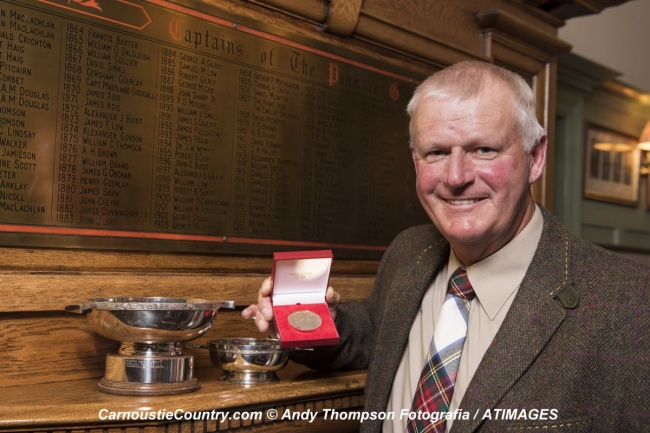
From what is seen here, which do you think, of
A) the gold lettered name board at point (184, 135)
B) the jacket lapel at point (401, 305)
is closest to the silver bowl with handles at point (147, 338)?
the gold lettered name board at point (184, 135)

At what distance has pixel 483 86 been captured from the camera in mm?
2193

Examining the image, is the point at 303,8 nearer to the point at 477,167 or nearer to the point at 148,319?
the point at 477,167

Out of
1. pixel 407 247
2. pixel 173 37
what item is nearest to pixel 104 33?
pixel 173 37

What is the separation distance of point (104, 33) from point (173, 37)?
26cm

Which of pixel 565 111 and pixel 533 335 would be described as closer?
pixel 533 335

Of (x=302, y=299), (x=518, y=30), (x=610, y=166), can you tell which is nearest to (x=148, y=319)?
(x=302, y=299)

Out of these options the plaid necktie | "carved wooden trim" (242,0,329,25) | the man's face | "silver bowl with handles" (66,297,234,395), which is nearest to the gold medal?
"silver bowl with handles" (66,297,234,395)

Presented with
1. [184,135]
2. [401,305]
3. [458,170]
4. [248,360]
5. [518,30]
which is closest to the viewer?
[458,170]

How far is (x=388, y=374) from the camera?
7.70ft

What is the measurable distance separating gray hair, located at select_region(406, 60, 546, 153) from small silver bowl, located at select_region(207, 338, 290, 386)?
903 mm

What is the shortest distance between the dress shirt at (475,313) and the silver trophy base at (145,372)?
0.67 metres

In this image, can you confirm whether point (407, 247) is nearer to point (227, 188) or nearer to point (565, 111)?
point (227, 188)

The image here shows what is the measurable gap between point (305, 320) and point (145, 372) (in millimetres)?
492

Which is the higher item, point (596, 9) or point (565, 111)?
point (596, 9)
